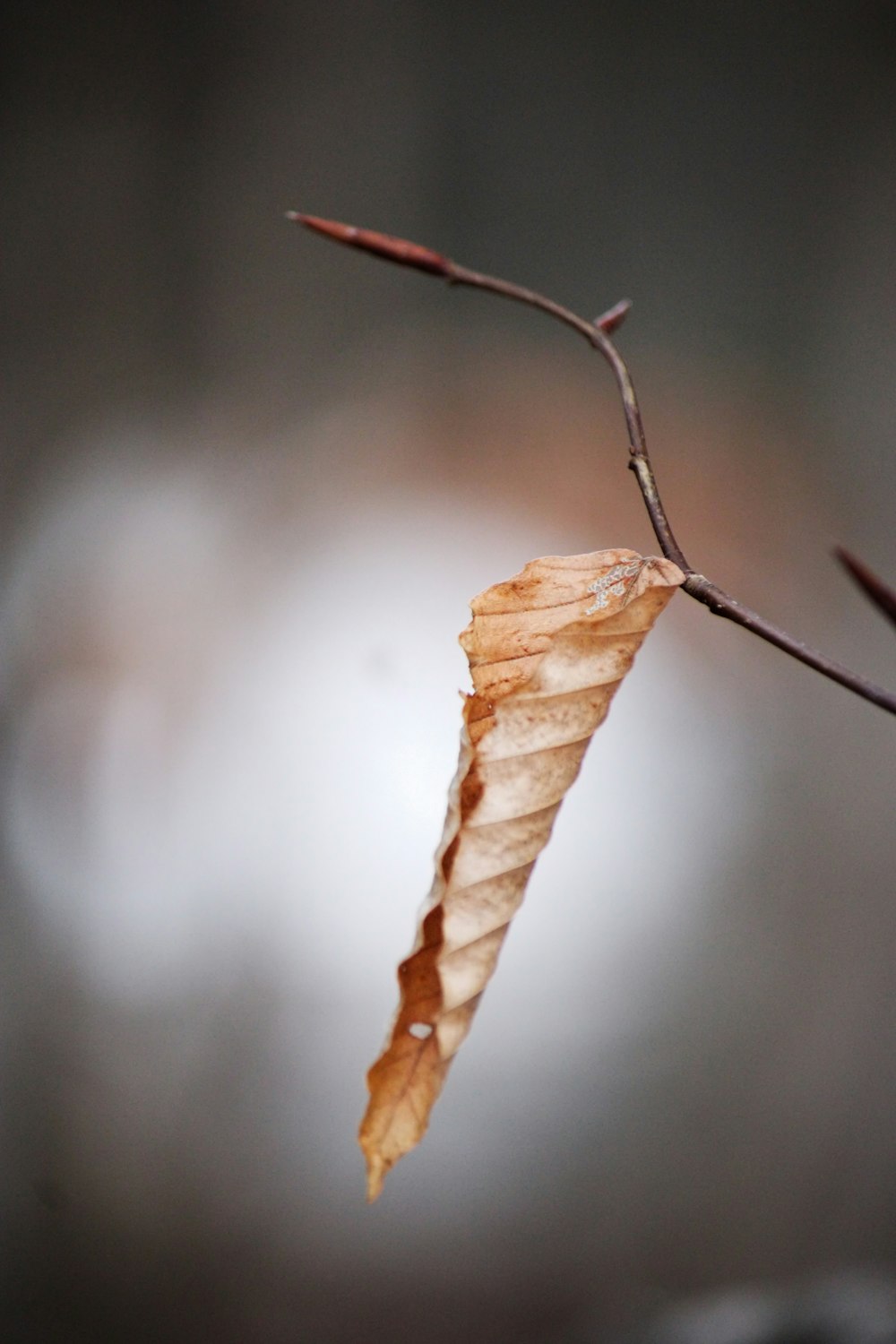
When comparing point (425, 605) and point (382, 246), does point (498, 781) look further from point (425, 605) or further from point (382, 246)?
point (425, 605)

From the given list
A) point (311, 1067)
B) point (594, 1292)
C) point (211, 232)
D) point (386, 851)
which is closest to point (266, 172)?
point (211, 232)

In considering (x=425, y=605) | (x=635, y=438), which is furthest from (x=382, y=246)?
(x=425, y=605)

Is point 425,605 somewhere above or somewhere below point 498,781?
above

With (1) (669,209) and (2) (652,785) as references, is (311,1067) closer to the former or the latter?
(2) (652,785)

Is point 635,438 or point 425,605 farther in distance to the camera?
point 425,605

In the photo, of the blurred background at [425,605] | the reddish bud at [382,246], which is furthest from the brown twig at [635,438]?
the blurred background at [425,605]
